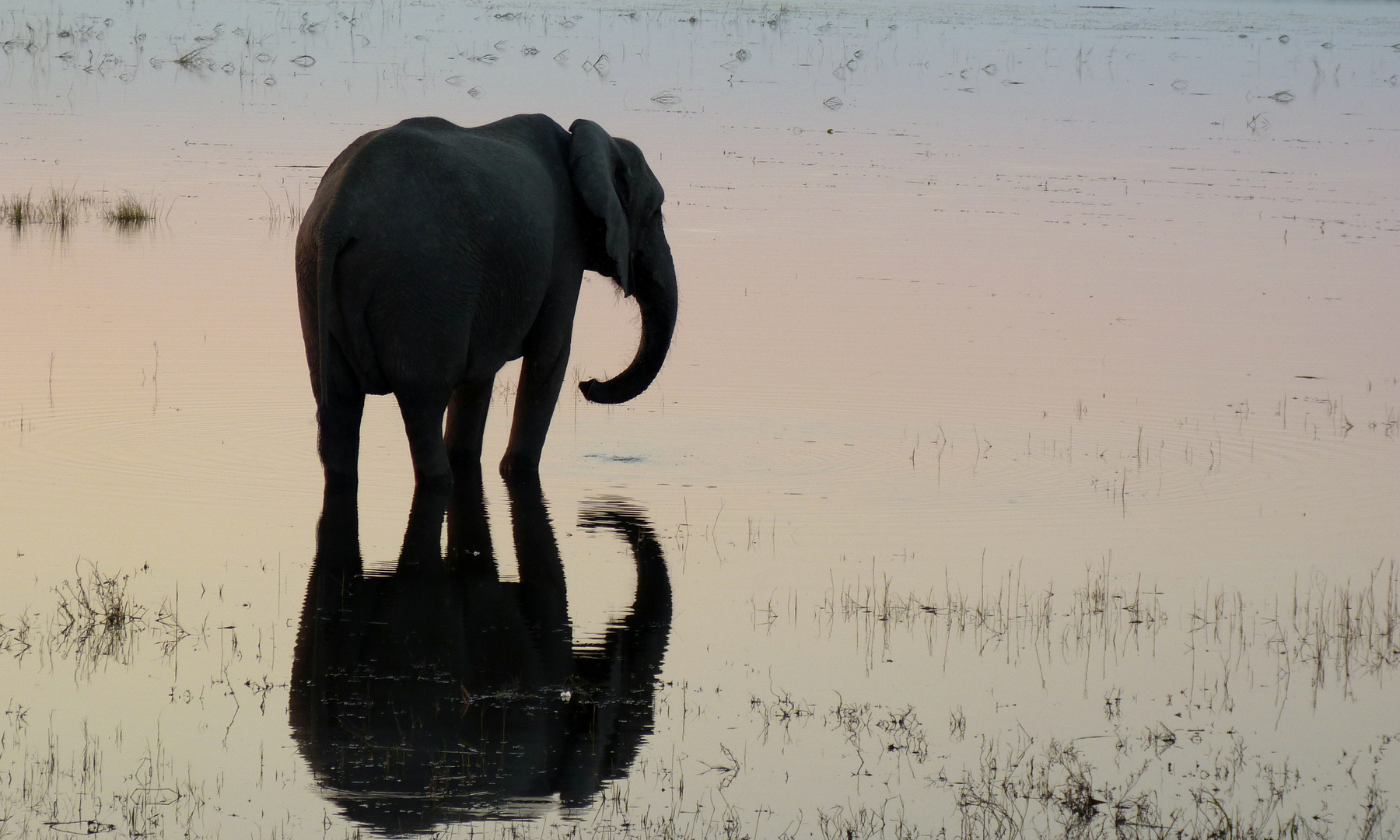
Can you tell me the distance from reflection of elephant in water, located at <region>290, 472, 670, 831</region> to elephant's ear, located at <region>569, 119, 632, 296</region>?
179 cm

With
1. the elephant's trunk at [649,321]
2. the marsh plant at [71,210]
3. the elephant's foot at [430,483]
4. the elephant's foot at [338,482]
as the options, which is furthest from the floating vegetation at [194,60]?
the elephant's foot at [430,483]

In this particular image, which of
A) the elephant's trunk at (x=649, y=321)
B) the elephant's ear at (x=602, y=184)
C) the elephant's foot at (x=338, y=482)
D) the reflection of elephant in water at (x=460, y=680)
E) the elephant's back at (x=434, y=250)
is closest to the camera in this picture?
the reflection of elephant in water at (x=460, y=680)

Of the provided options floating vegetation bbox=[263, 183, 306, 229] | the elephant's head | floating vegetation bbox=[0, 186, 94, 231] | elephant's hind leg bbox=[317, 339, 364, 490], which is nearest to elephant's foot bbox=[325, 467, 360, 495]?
elephant's hind leg bbox=[317, 339, 364, 490]

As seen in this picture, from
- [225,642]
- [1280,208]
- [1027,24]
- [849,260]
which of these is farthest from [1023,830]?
[1027,24]

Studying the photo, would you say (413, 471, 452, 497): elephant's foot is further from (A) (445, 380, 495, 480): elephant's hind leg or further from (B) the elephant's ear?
(B) the elephant's ear

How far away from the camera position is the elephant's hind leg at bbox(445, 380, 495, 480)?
11.6 m

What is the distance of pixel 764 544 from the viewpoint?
10203 mm

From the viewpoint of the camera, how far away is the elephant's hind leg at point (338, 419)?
1045 centimetres

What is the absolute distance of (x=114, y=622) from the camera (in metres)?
8.27

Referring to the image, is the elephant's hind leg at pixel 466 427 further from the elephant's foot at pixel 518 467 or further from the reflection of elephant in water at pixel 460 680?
the reflection of elephant in water at pixel 460 680

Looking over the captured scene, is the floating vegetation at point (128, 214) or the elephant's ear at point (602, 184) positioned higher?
the floating vegetation at point (128, 214)

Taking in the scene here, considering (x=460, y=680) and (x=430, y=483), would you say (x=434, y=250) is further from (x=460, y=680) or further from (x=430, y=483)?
(x=460, y=680)

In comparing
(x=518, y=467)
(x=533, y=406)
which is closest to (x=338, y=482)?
(x=518, y=467)

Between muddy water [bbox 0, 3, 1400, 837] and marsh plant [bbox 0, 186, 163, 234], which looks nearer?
muddy water [bbox 0, 3, 1400, 837]
